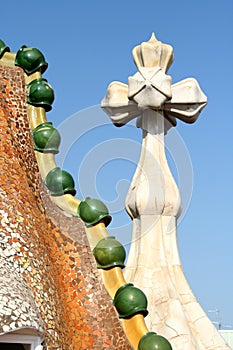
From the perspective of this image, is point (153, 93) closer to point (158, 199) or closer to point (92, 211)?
point (158, 199)

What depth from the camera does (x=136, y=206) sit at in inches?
344

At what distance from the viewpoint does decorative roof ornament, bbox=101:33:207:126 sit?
893 centimetres

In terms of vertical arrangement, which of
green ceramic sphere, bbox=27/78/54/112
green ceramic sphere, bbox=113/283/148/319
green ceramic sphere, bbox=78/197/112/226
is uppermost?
green ceramic sphere, bbox=27/78/54/112

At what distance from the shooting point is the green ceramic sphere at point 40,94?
6.09m

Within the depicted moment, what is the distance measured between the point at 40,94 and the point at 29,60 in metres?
0.37

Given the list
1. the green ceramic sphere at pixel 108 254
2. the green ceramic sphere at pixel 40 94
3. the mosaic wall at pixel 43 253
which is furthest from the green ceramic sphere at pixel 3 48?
the green ceramic sphere at pixel 108 254

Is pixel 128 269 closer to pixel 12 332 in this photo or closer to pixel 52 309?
pixel 52 309

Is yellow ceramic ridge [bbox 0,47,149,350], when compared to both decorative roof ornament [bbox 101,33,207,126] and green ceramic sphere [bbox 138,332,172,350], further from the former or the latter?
decorative roof ornament [bbox 101,33,207,126]

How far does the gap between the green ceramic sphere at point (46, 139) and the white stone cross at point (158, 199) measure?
2996mm

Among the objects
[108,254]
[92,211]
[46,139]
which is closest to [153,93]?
[46,139]

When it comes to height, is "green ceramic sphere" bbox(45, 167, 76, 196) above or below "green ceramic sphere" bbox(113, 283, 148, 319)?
above

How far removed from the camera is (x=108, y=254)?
550 centimetres

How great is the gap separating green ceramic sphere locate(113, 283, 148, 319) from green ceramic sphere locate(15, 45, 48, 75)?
232 cm

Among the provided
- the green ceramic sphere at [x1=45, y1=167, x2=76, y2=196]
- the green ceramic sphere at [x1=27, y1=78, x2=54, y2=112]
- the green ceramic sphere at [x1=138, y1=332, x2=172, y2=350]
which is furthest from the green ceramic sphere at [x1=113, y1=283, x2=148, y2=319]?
the green ceramic sphere at [x1=27, y1=78, x2=54, y2=112]
